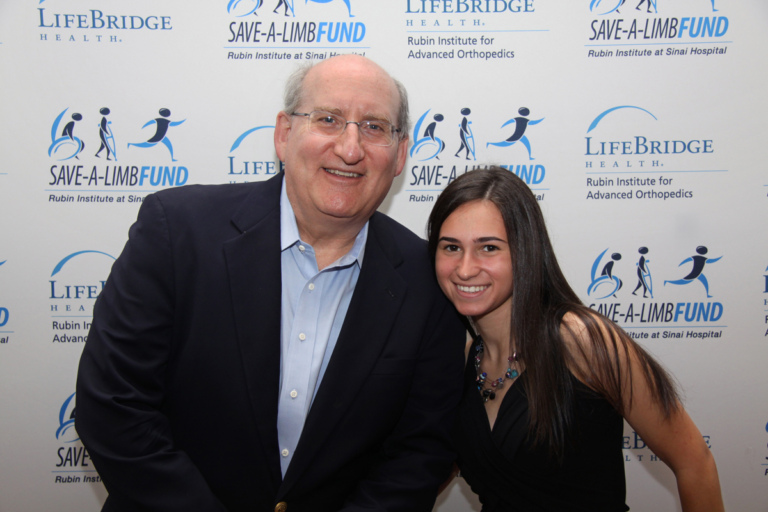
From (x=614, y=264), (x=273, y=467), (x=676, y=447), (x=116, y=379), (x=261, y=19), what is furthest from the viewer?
(x=614, y=264)

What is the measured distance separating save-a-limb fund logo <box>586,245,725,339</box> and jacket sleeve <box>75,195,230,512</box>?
2.20 m

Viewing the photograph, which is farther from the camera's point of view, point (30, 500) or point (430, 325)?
point (30, 500)

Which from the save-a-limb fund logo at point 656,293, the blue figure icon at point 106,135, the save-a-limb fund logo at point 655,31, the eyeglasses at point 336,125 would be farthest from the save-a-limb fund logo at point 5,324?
the save-a-limb fund logo at point 655,31

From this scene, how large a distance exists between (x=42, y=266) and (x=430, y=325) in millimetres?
2168

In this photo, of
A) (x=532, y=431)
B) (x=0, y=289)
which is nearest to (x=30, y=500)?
(x=0, y=289)

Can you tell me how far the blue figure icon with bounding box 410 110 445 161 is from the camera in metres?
2.55

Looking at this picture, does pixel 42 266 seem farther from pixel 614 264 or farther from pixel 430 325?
pixel 614 264

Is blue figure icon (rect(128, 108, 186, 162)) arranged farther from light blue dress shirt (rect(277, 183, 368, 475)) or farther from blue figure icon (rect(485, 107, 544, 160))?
blue figure icon (rect(485, 107, 544, 160))

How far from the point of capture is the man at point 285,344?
4.54ft

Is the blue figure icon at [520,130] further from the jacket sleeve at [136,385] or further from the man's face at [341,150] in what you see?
the jacket sleeve at [136,385]

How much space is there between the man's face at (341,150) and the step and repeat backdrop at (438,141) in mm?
1004

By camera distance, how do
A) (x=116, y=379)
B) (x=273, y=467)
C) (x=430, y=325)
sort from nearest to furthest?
(x=116, y=379), (x=273, y=467), (x=430, y=325)

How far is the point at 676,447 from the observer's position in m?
1.60

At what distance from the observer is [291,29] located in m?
2.48
